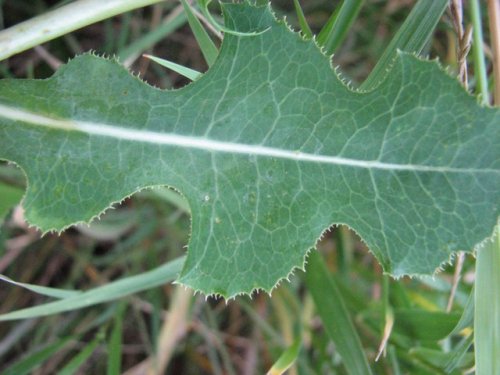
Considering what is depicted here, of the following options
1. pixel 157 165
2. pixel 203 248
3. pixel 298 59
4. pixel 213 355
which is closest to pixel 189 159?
pixel 157 165

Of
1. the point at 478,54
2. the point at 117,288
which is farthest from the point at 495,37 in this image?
the point at 117,288

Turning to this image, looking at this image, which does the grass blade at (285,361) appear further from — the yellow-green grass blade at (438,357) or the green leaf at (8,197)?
the green leaf at (8,197)

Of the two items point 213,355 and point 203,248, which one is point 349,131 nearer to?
point 203,248

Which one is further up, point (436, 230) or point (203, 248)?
point (436, 230)

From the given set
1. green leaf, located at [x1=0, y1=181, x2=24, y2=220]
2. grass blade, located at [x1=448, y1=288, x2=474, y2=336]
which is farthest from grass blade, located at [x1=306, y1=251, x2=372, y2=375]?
green leaf, located at [x1=0, y1=181, x2=24, y2=220]

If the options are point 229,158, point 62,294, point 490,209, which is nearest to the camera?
point 490,209

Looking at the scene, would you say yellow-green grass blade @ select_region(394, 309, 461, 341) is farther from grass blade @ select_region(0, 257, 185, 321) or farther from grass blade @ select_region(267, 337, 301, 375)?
grass blade @ select_region(0, 257, 185, 321)

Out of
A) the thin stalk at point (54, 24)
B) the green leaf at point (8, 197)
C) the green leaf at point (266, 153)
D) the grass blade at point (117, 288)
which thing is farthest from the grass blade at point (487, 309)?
the green leaf at point (8, 197)

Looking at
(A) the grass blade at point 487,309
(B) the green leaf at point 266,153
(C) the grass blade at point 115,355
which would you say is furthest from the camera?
(C) the grass blade at point 115,355
